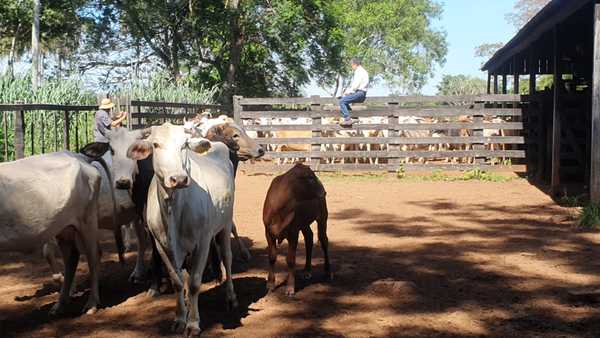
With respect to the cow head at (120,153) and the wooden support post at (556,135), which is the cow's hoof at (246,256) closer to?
the cow head at (120,153)

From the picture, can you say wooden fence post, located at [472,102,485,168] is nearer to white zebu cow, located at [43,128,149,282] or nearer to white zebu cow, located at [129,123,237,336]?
white zebu cow, located at [43,128,149,282]

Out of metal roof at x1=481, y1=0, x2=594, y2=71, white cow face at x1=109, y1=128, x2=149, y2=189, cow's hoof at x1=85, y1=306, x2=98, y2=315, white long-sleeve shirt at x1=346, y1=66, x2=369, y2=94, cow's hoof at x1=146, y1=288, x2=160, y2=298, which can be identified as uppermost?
metal roof at x1=481, y1=0, x2=594, y2=71

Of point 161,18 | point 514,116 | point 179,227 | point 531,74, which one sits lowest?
point 179,227

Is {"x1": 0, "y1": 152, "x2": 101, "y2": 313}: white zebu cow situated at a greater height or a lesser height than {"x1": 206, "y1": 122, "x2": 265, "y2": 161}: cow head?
lesser

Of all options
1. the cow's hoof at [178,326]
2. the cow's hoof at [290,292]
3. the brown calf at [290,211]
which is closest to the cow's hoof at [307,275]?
the brown calf at [290,211]

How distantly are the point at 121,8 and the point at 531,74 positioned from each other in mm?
18346

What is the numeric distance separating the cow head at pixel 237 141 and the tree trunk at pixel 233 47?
22271 millimetres

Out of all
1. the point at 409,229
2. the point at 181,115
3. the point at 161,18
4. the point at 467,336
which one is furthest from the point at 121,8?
the point at 467,336

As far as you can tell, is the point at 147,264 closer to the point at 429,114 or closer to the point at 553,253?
the point at 553,253

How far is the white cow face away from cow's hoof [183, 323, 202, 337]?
135 centimetres

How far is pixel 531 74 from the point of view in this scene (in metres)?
19.5

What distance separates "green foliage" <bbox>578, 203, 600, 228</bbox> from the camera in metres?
9.81

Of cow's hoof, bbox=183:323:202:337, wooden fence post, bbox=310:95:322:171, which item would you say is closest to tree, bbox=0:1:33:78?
wooden fence post, bbox=310:95:322:171

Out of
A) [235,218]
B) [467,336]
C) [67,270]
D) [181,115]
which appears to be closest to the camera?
[467,336]
